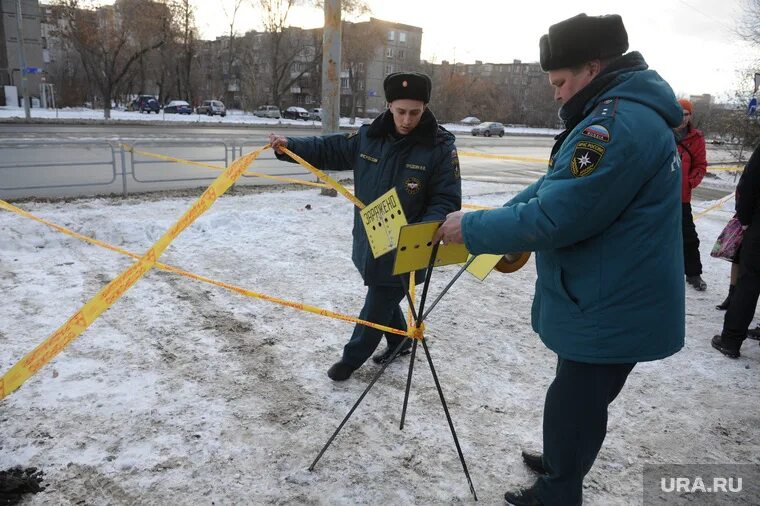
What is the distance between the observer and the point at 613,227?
195 cm

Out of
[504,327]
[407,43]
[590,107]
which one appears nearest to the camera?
[590,107]

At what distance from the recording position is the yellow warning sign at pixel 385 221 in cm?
264

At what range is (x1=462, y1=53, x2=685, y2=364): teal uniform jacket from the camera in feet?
6.04

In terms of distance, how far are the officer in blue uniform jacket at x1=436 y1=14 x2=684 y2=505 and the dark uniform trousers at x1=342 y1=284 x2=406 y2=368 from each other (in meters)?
1.32

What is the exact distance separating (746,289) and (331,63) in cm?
731

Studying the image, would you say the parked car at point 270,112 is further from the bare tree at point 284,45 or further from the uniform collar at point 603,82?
the uniform collar at point 603,82

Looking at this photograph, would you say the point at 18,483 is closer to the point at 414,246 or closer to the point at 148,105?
the point at 414,246

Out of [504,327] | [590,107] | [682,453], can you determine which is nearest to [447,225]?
[590,107]

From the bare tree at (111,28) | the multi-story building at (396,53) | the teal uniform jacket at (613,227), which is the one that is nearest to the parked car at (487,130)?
the bare tree at (111,28)

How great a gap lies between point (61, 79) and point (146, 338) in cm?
6298

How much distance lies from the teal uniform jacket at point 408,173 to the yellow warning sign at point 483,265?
1.35 feet

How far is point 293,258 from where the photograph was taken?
628cm

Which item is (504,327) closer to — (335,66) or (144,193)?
(335,66)

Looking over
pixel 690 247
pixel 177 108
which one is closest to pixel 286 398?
pixel 690 247
